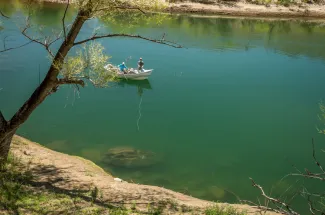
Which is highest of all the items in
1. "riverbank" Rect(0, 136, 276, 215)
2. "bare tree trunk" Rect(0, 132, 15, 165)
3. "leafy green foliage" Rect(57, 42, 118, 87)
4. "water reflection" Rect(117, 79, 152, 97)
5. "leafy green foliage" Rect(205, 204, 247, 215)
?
"leafy green foliage" Rect(57, 42, 118, 87)

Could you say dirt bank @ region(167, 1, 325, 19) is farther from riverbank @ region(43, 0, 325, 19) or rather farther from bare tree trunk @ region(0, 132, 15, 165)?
bare tree trunk @ region(0, 132, 15, 165)

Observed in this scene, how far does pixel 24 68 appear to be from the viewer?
62.5 ft

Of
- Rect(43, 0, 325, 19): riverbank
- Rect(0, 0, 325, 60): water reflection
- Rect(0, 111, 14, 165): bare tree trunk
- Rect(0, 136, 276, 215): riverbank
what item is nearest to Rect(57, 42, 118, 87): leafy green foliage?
Rect(0, 111, 14, 165): bare tree trunk

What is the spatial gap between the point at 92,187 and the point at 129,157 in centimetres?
403

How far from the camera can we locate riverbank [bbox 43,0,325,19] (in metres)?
36.9

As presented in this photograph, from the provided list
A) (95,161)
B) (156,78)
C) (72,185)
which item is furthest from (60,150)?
(156,78)

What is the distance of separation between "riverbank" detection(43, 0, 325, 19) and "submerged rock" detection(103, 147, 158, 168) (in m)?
25.7

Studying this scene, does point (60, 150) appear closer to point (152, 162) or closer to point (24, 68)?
point (152, 162)

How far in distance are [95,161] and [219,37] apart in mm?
19992

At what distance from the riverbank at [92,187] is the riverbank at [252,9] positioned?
93.9ft

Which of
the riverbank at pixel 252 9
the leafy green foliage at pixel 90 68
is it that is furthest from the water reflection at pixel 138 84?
the riverbank at pixel 252 9

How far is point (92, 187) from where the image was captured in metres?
7.99

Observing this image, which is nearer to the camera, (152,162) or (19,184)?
(19,184)

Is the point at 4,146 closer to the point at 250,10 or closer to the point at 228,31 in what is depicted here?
the point at 228,31
